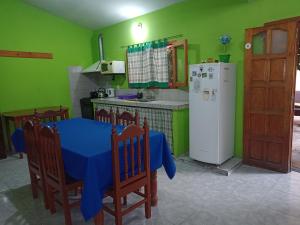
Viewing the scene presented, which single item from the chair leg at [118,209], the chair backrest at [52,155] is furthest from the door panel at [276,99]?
the chair backrest at [52,155]

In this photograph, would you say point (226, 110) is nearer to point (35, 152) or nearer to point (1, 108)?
point (35, 152)

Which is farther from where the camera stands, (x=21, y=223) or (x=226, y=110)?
(x=226, y=110)

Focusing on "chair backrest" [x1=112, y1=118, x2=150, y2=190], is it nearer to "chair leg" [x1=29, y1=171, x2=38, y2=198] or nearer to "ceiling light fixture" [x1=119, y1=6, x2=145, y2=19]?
"chair leg" [x1=29, y1=171, x2=38, y2=198]

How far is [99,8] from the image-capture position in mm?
4242

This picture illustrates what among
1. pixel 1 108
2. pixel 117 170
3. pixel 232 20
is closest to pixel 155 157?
pixel 117 170

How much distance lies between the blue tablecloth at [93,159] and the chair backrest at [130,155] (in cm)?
7

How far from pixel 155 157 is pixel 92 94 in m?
3.48

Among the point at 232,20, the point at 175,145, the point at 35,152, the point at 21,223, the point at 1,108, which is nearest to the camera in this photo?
the point at 21,223

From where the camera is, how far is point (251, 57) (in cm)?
302

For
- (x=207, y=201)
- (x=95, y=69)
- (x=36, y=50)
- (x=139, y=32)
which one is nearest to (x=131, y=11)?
(x=139, y=32)

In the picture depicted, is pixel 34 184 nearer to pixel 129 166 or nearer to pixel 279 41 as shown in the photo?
pixel 129 166

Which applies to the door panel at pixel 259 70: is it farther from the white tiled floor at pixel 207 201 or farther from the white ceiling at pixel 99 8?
the white ceiling at pixel 99 8

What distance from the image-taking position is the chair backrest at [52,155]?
185cm

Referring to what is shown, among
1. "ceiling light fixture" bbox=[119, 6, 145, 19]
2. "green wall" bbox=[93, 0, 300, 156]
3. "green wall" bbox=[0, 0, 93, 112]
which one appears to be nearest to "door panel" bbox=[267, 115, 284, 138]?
"green wall" bbox=[93, 0, 300, 156]
